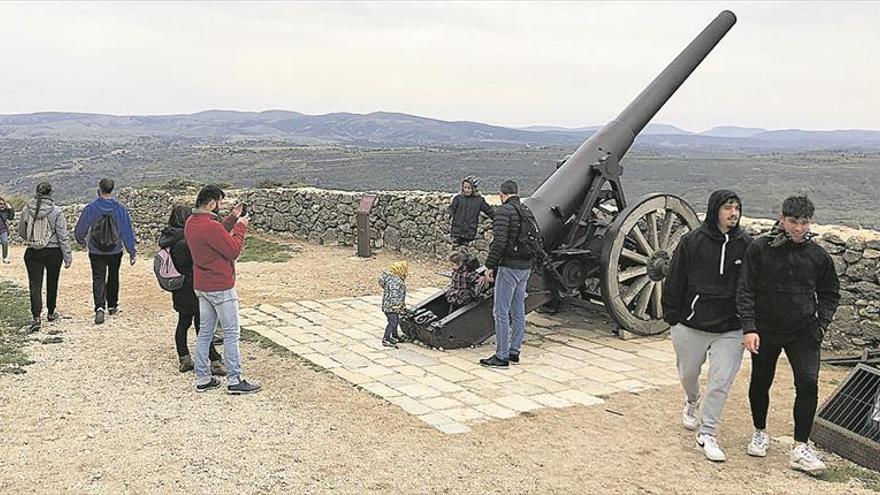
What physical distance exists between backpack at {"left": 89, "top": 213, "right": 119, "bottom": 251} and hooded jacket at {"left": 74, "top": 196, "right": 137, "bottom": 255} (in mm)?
30

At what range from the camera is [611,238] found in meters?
8.50

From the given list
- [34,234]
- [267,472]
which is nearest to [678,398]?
[267,472]

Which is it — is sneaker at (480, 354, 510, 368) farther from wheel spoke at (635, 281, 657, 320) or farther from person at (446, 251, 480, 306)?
wheel spoke at (635, 281, 657, 320)

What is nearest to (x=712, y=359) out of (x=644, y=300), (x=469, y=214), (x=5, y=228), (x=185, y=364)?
(x=644, y=300)

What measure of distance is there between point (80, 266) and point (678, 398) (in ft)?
34.7

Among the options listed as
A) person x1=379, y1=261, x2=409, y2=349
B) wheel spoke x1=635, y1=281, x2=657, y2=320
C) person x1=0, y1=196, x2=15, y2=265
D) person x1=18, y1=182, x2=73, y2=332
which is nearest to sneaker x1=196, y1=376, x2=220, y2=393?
person x1=379, y1=261, x2=409, y2=349

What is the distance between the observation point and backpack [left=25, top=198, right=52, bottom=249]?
8.80 meters

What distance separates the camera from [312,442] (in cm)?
576

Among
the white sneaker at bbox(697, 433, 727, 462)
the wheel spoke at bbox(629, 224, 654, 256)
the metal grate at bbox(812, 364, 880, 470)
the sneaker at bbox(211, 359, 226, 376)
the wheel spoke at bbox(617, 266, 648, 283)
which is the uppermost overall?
the wheel spoke at bbox(629, 224, 654, 256)

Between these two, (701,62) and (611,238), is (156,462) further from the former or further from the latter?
(701,62)

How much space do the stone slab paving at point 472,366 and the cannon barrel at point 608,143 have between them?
1.19 m

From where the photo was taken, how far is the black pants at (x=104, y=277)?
9.45m

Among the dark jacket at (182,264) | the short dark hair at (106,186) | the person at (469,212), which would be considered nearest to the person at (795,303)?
the dark jacket at (182,264)

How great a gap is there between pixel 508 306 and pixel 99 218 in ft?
14.9
